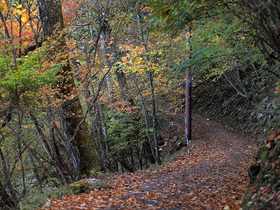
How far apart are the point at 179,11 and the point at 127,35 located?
7.80m

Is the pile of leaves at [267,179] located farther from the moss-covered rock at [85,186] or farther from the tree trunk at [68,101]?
the tree trunk at [68,101]

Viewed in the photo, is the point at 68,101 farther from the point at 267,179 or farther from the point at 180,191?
the point at 267,179

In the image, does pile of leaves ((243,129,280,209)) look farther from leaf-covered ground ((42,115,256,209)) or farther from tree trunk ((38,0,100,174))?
tree trunk ((38,0,100,174))

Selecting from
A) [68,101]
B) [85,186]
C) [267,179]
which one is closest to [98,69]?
[68,101]

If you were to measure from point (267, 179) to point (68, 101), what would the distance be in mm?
7234

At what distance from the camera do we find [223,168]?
8.03 m

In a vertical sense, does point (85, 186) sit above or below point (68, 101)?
below

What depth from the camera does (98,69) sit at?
1046cm

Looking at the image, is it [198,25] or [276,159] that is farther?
[198,25]

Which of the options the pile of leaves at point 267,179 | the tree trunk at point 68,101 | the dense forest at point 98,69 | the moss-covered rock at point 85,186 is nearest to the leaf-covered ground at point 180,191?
the moss-covered rock at point 85,186

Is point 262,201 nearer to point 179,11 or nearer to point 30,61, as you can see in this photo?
point 179,11

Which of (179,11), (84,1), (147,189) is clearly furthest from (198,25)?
(84,1)

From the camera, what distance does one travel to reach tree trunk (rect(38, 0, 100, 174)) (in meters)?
9.27

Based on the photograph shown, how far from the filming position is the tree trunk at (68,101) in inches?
365
